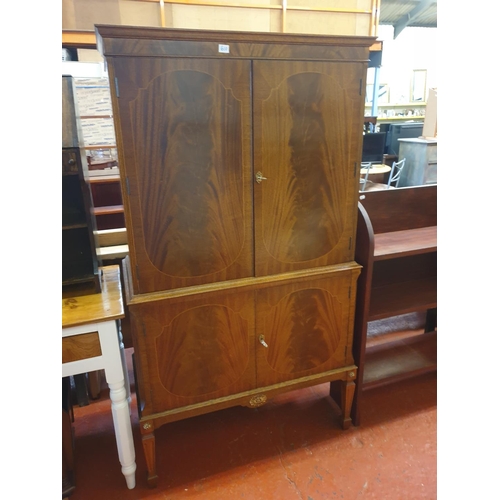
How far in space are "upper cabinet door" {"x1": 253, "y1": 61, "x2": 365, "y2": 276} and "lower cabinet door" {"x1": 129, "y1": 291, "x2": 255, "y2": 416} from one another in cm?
21

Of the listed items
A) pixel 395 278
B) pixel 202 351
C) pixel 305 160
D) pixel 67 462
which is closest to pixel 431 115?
pixel 395 278

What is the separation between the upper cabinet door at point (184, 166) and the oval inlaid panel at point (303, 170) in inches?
3.7

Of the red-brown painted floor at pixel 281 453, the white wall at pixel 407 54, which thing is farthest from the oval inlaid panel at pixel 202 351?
the white wall at pixel 407 54

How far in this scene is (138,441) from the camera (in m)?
1.69

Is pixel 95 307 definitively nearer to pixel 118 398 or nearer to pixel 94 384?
pixel 118 398

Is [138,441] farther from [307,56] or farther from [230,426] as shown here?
[307,56]

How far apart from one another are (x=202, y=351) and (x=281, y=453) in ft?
2.07

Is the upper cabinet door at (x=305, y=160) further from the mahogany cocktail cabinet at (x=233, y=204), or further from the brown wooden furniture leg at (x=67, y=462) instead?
the brown wooden furniture leg at (x=67, y=462)

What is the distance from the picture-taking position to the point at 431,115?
4172mm

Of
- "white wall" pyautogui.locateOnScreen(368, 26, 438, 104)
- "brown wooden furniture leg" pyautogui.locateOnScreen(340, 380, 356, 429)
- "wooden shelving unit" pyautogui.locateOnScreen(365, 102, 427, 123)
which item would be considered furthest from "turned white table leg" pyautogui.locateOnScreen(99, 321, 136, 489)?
"white wall" pyautogui.locateOnScreen(368, 26, 438, 104)

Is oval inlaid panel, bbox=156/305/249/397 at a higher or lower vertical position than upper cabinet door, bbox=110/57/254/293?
lower

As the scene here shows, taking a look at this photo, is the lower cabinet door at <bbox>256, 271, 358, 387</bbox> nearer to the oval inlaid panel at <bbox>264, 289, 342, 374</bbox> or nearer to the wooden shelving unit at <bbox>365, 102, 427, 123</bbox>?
the oval inlaid panel at <bbox>264, 289, 342, 374</bbox>

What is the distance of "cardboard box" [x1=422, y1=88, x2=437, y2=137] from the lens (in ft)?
12.9

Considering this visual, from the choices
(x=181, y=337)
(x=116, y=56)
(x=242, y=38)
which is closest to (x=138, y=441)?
(x=181, y=337)
